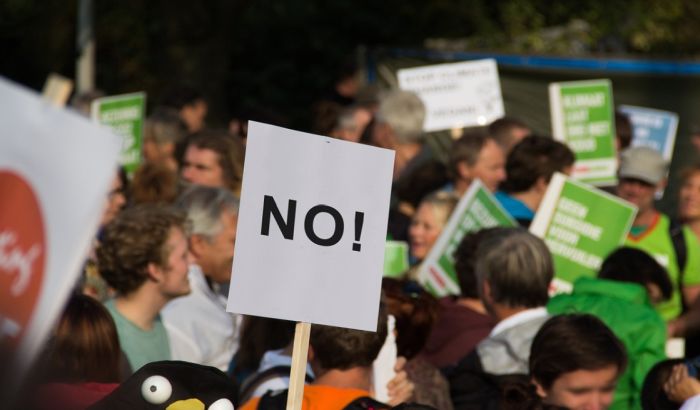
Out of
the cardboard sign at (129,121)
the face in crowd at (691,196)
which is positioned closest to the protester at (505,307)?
the face in crowd at (691,196)

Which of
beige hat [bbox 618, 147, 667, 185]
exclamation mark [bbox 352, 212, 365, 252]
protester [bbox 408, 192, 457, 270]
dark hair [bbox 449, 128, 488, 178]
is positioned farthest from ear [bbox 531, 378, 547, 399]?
beige hat [bbox 618, 147, 667, 185]

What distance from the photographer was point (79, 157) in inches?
85.8

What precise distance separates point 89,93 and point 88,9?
21.4 ft

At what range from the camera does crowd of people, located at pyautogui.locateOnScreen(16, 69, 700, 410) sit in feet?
13.4

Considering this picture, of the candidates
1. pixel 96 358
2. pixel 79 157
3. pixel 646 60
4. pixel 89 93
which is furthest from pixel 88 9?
pixel 79 157

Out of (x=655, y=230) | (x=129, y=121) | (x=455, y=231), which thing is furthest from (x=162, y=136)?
(x=655, y=230)

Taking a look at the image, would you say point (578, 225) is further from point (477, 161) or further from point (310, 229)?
point (310, 229)

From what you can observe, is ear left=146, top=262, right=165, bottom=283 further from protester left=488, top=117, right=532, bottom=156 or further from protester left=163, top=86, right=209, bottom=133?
protester left=163, top=86, right=209, bottom=133

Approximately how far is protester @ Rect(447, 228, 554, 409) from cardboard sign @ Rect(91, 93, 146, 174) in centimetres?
381

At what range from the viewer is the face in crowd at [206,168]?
6.84 meters

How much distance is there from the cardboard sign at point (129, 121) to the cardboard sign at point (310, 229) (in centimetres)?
512

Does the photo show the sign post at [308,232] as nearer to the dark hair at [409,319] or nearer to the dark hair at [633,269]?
the dark hair at [409,319]

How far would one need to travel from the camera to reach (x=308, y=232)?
3469mm

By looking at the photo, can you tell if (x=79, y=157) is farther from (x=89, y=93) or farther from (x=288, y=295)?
(x=89, y=93)
